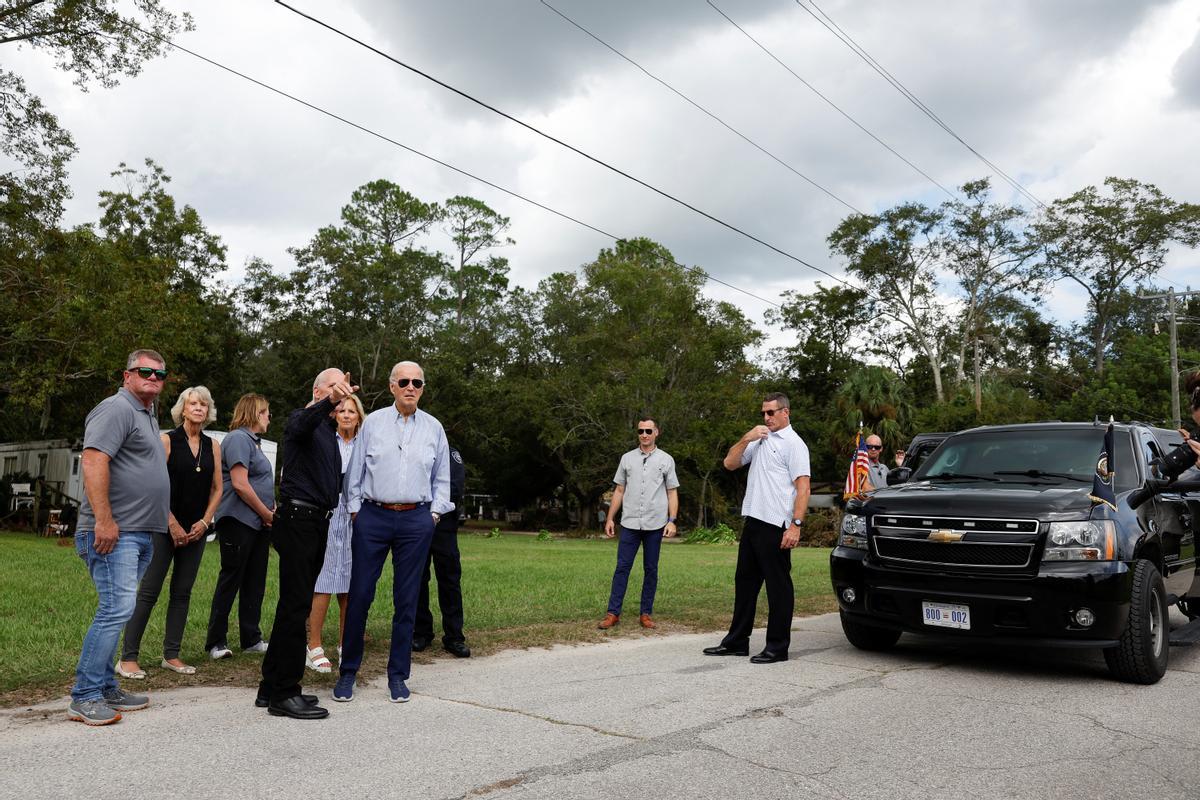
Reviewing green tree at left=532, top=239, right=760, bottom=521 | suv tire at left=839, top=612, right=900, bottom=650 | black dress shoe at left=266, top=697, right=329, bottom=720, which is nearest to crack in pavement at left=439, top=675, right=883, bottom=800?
black dress shoe at left=266, top=697, right=329, bottom=720

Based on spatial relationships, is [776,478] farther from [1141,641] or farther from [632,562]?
[1141,641]

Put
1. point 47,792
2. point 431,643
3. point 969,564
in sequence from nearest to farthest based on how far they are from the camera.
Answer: point 47,792 < point 969,564 < point 431,643

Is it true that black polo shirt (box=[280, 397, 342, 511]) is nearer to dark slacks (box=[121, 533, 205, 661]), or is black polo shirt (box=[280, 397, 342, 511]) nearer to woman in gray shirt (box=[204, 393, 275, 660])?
dark slacks (box=[121, 533, 205, 661])

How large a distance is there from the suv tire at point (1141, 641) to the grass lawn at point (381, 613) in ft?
12.2

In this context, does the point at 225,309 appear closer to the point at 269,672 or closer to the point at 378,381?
the point at 378,381

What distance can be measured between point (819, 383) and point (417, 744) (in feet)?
189

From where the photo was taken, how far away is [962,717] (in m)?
5.49

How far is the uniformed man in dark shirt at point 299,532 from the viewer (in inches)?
205

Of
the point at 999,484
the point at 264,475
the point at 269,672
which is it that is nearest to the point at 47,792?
the point at 269,672

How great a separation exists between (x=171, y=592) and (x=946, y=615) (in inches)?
221

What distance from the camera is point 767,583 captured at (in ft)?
23.9

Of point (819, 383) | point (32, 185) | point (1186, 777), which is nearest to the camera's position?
point (1186, 777)

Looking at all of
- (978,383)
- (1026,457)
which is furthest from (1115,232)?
(1026,457)

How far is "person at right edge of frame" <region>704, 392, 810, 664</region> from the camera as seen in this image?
24.0 ft
